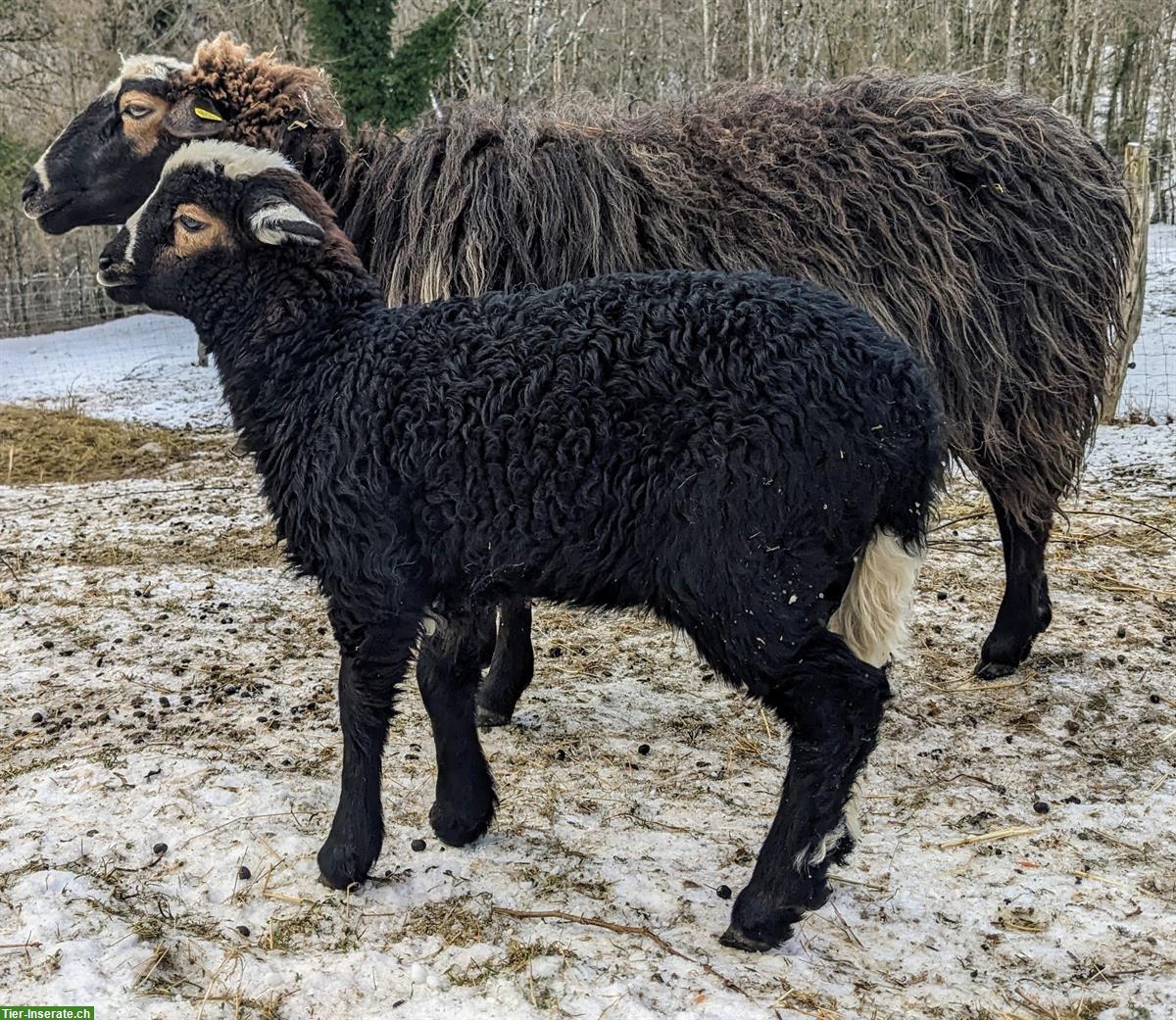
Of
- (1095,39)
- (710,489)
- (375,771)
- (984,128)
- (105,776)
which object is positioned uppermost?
(1095,39)

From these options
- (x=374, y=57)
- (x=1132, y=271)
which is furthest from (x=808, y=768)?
(x=374, y=57)

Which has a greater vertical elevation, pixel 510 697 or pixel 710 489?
pixel 710 489

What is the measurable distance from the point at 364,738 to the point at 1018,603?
287 cm

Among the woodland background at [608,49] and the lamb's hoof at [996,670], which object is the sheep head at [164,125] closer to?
the lamb's hoof at [996,670]

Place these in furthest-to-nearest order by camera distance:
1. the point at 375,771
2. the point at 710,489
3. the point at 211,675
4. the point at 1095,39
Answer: the point at 1095,39 → the point at 211,675 → the point at 375,771 → the point at 710,489

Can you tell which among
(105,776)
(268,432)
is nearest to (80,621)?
(105,776)

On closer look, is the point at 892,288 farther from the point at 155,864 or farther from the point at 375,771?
the point at 155,864

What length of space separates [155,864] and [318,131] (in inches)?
114

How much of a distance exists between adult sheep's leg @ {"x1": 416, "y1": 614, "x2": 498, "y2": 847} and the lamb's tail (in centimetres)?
104

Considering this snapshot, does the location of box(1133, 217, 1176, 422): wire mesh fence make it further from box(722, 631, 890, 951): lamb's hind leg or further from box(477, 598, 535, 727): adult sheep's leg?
box(722, 631, 890, 951): lamb's hind leg

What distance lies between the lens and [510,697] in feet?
13.0

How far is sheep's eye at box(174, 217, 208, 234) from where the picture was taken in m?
2.84

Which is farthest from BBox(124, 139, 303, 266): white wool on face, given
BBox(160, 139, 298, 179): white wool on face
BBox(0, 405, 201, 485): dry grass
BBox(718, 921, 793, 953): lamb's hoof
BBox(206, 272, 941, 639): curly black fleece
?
BBox(0, 405, 201, 485): dry grass

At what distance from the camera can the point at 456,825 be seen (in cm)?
304
